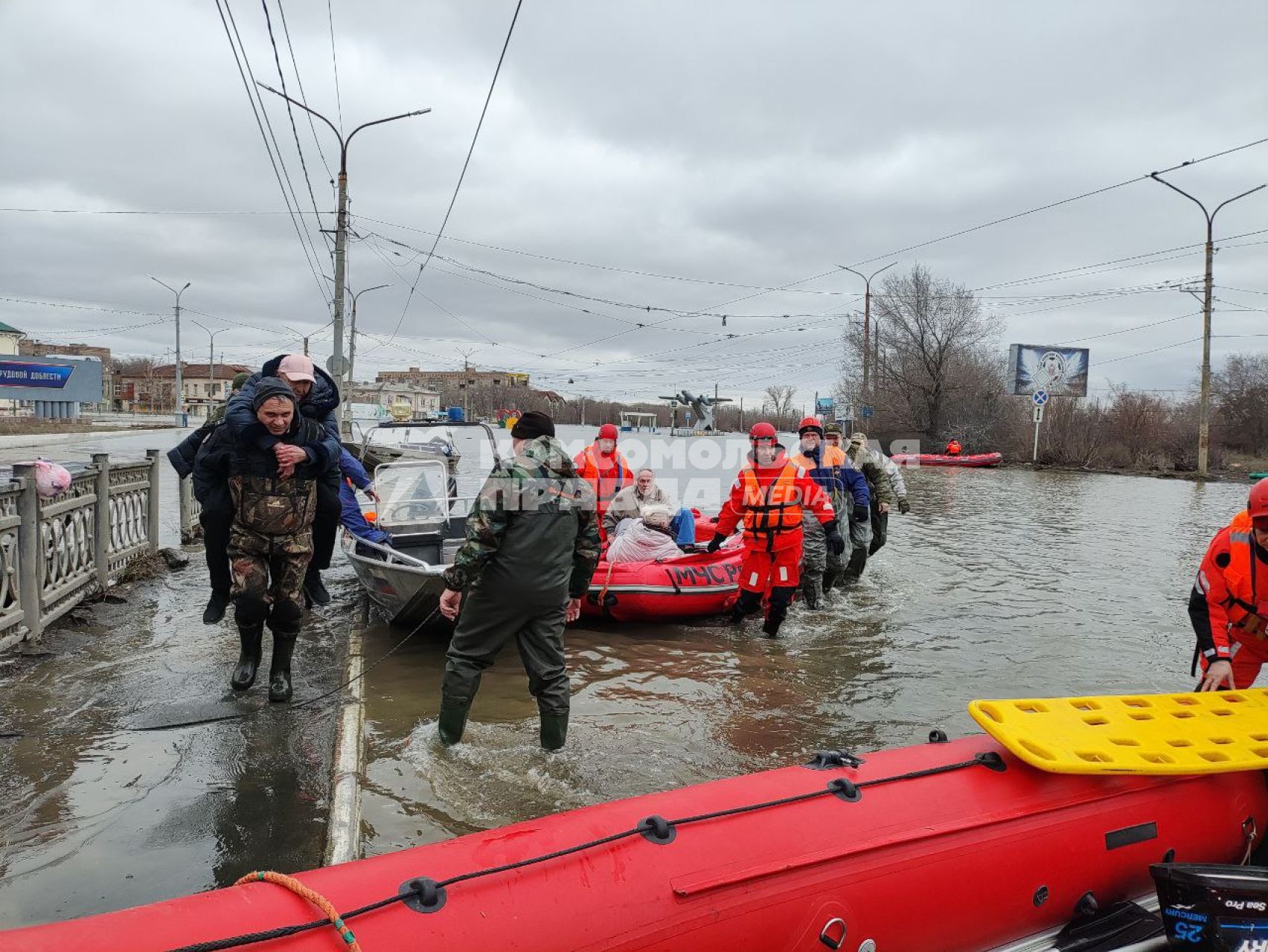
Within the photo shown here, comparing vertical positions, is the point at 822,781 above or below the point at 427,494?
below

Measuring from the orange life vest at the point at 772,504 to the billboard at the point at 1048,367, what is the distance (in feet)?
141

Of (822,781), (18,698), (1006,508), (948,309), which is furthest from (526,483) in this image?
(948,309)

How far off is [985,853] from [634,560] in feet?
18.1

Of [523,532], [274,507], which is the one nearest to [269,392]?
[274,507]

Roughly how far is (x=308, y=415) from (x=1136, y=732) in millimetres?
4109

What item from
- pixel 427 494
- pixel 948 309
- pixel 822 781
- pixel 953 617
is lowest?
pixel 953 617

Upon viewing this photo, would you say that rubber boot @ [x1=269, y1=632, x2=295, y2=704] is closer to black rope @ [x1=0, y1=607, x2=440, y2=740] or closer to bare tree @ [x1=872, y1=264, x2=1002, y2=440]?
black rope @ [x1=0, y1=607, x2=440, y2=740]

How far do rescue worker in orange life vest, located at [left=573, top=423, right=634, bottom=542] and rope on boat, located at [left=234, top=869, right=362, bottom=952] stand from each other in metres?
6.62

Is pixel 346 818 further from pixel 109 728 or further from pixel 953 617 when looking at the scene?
pixel 953 617

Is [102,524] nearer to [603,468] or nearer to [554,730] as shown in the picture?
[603,468]

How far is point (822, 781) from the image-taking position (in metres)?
2.73

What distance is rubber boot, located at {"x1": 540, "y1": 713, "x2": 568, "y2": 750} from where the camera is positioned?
4.10m

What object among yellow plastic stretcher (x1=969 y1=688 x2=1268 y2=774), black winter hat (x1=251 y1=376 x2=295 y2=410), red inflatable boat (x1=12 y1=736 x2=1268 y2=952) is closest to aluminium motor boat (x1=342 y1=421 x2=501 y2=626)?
black winter hat (x1=251 y1=376 x2=295 y2=410)

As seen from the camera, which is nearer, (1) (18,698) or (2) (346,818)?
(2) (346,818)
